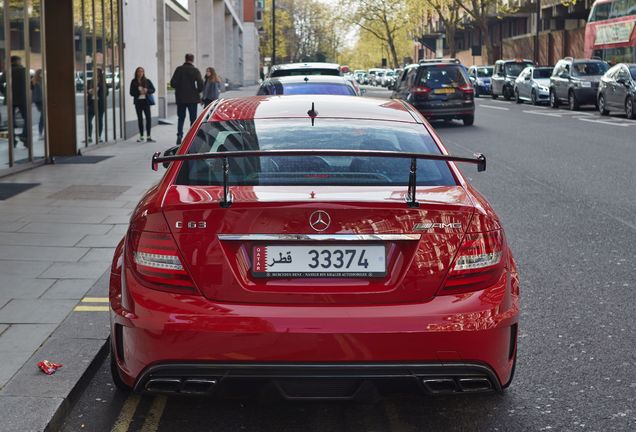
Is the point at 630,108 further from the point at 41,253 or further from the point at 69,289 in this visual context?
the point at 69,289

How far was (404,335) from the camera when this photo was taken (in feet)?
13.1

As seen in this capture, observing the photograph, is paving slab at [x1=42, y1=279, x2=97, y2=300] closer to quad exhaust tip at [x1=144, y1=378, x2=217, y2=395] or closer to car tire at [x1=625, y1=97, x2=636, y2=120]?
quad exhaust tip at [x1=144, y1=378, x2=217, y2=395]

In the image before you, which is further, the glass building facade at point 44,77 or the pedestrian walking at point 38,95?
the pedestrian walking at point 38,95

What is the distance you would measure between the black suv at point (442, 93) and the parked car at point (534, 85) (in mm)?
13515

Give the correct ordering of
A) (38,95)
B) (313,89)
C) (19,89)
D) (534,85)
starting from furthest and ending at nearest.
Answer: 1. (534,85)
2. (38,95)
3. (19,89)
4. (313,89)

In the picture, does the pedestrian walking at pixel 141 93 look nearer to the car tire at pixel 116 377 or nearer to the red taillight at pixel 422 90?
the red taillight at pixel 422 90

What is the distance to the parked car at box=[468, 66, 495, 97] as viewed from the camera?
188ft

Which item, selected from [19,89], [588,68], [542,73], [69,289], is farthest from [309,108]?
[542,73]

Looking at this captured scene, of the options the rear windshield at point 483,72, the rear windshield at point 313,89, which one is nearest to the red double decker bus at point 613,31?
the rear windshield at point 483,72

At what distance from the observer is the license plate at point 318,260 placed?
4.07m

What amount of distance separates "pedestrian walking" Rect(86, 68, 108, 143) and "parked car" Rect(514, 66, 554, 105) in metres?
24.5

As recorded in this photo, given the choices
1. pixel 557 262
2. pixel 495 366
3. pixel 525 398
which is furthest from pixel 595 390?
pixel 557 262

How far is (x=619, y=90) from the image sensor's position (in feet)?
103

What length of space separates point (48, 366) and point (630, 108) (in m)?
28.1
